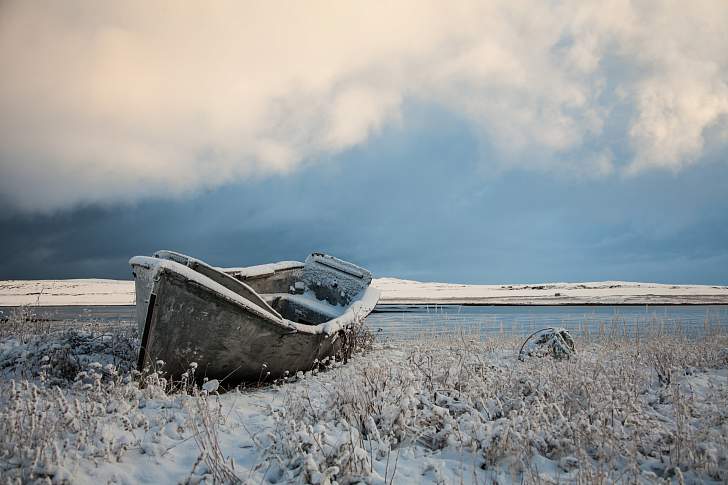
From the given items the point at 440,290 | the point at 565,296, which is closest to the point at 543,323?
the point at 565,296

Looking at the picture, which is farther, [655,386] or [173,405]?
[655,386]

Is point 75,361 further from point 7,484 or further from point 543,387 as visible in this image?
point 543,387

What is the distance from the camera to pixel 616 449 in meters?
3.10

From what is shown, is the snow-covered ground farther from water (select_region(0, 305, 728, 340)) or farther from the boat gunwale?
the boat gunwale

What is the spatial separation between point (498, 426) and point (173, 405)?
113 inches

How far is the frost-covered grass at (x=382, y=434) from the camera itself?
2857 millimetres

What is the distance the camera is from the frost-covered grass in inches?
112

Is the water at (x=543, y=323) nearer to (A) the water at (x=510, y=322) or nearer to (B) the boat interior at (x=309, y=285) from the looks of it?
(A) the water at (x=510, y=322)

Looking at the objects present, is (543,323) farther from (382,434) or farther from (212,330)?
(382,434)

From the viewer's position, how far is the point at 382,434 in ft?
11.7

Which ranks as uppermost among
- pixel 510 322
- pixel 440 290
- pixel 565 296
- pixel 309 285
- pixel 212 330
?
pixel 440 290

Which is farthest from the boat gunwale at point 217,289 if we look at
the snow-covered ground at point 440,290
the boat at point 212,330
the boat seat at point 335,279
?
the snow-covered ground at point 440,290

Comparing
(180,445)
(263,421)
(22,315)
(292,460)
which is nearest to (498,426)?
(292,460)

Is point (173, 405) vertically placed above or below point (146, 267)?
below
